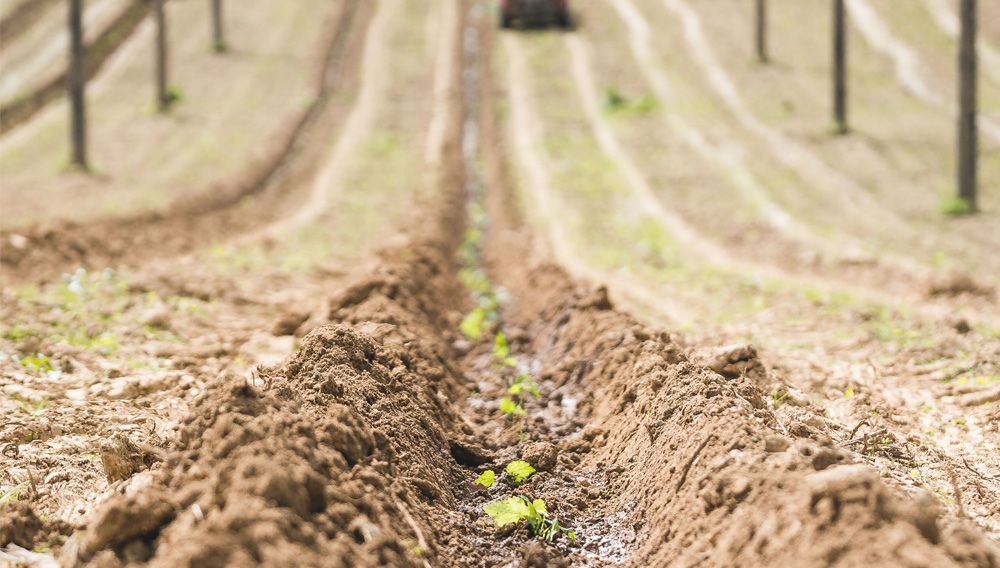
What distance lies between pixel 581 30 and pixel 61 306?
2861 centimetres

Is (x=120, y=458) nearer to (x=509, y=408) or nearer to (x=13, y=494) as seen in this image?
(x=13, y=494)

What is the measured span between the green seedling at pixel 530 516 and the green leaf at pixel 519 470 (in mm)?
354

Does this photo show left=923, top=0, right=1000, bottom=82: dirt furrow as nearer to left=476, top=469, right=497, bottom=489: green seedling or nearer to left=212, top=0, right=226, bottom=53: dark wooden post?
left=476, top=469, right=497, bottom=489: green seedling

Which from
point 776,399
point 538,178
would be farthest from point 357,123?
point 776,399

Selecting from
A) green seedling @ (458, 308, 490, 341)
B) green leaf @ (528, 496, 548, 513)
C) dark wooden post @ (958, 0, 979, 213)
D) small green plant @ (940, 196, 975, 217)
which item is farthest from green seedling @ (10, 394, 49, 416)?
dark wooden post @ (958, 0, 979, 213)

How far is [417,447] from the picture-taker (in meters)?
4.32

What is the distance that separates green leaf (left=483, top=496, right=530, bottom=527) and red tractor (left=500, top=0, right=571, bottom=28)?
3022 cm

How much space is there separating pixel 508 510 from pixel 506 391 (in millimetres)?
2064

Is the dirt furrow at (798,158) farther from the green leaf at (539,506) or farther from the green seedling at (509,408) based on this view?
the green leaf at (539,506)

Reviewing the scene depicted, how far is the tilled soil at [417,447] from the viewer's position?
2.90m

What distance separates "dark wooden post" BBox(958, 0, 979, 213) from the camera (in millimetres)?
14469

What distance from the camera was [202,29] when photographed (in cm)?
3155

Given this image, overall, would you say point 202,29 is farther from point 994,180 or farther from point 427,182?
point 994,180

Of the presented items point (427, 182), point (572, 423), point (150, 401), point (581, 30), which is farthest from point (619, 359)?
point (581, 30)
